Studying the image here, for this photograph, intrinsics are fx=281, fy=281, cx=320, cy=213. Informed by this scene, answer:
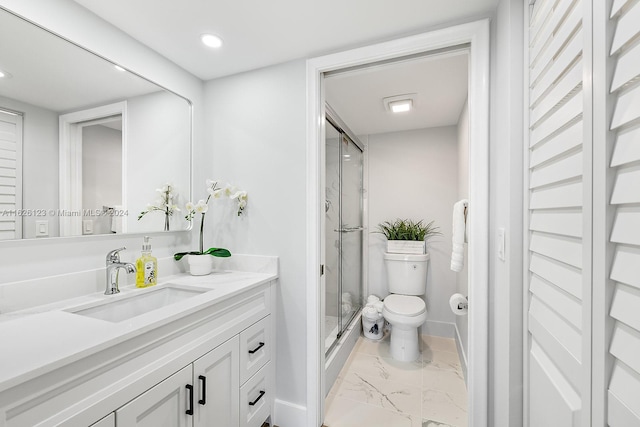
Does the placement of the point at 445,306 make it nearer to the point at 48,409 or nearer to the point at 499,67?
the point at 499,67

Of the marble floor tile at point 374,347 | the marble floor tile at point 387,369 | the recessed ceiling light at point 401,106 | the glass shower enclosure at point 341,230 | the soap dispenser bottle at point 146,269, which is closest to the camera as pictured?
the soap dispenser bottle at point 146,269

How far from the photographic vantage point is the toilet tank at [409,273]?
8.96ft

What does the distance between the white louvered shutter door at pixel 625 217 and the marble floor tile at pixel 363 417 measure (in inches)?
57.1

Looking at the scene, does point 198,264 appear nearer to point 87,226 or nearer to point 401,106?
point 87,226

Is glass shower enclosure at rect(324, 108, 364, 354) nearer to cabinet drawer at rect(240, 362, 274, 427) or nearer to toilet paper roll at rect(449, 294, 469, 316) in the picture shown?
cabinet drawer at rect(240, 362, 274, 427)

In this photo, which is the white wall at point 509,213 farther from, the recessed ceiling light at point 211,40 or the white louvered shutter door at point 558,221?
the recessed ceiling light at point 211,40

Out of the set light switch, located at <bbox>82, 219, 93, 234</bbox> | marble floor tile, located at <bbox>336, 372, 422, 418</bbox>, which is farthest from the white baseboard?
light switch, located at <bbox>82, 219, 93, 234</bbox>

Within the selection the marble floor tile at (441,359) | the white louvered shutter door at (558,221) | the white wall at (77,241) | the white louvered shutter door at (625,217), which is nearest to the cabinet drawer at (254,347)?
the white wall at (77,241)

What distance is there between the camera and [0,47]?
1.01 metres

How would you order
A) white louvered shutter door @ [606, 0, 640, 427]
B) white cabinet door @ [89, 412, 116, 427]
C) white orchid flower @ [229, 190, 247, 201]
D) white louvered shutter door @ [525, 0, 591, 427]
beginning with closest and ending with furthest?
white louvered shutter door @ [606, 0, 640, 427] → white louvered shutter door @ [525, 0, 591, 427] → white cabinet door @ [89, 412, 116, 427] → white orchid flower @ [229, 190, 247, 201]

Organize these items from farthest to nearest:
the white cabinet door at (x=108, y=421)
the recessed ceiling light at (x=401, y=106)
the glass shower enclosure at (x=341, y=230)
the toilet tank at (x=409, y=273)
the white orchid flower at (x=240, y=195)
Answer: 1. the toilet tank at (x=409, y=273)
2. the glass shower enclosure at (x=341, y=230)
3. the recessed ceiling light at (x=401, y=106)
4. the white orchid flower at (x=240, y=195)
5. the white cabinet door at (x=108, y=421)

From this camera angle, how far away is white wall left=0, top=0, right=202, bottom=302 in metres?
1.06

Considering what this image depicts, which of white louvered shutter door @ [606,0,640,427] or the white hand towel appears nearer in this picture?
white louvered shutter door @ [606,0,640,427]

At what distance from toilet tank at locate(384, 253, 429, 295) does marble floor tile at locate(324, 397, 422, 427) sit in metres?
1.17
